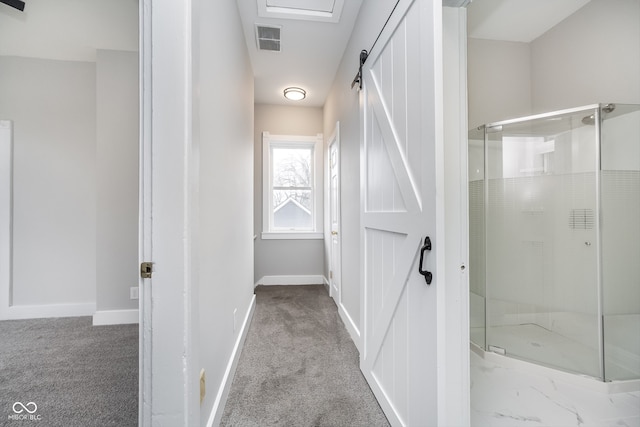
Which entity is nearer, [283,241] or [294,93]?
[294,93]

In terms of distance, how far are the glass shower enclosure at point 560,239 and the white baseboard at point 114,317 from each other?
310cm

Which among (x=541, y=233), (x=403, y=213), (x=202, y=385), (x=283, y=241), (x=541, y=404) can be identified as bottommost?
(x=541, y=404)

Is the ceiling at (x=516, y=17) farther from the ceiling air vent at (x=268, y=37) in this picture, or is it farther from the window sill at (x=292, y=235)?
the window sill at (x=292, y=235)

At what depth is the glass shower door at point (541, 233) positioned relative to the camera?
1.83 m

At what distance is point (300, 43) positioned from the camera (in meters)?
2.43

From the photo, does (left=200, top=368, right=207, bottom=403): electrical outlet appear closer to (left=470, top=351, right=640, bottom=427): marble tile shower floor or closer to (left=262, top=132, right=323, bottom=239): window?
(left=470, top=351, right=640, bottom=427): marble tile shower floor

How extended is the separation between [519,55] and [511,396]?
286cm

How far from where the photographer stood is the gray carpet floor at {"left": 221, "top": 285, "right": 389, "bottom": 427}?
130 centimetres

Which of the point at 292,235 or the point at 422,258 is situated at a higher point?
the point at 422,258

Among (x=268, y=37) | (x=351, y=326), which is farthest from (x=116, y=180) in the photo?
(x=351, y=326)

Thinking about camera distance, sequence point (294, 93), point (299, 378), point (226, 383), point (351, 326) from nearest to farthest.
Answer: point (226, 383), point (299, 378), point (351, 326), point (294, 93)

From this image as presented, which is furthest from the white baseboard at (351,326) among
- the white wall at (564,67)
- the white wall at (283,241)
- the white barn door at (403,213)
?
the white wall at (564,67)

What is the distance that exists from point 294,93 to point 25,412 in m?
3.60

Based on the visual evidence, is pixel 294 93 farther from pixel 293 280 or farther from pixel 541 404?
pixel 541 404
